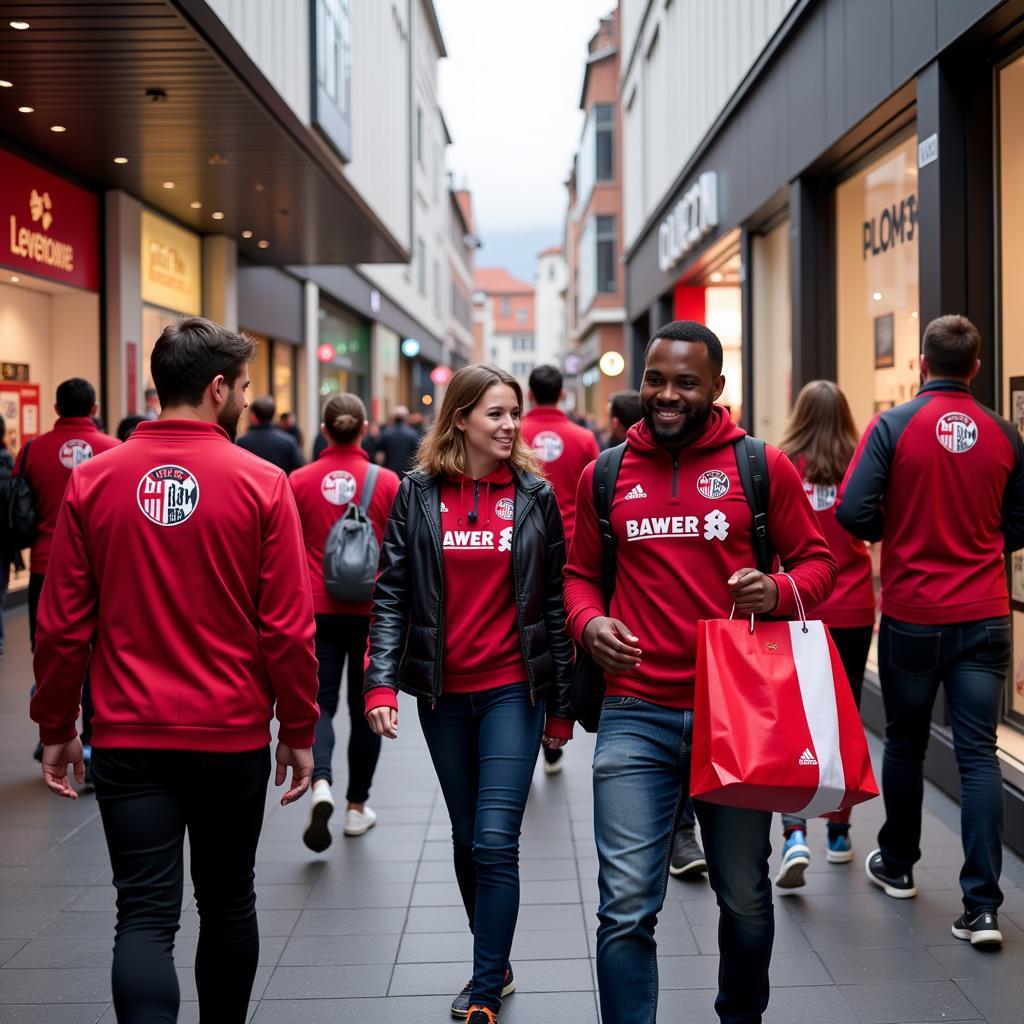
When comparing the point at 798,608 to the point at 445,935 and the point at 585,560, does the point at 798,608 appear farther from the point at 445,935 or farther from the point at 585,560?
the point at 445,935

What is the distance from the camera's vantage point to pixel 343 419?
249 inches

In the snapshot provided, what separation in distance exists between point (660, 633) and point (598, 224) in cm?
4180

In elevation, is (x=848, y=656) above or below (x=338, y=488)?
below

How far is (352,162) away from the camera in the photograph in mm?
21406

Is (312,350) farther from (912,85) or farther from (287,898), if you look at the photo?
(287,898)

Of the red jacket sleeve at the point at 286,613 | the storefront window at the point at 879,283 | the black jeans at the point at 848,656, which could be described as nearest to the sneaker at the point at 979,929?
the black jeans at the point at 848,656

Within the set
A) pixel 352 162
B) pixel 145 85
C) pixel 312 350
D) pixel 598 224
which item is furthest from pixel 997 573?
pixel 598 224

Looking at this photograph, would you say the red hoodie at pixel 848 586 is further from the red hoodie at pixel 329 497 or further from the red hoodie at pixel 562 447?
the red hoodie at pixel 562 447

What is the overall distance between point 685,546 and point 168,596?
131cm

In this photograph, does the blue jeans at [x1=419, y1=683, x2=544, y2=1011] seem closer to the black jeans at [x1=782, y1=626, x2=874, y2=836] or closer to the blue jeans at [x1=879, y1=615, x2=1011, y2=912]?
the blue jeans at [x1=879, y1=615, x2=1011, y2=912]

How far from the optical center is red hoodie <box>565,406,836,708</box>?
3.41 metres

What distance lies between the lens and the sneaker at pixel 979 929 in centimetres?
460

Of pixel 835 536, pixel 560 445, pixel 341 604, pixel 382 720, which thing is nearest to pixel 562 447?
pixel 560 445

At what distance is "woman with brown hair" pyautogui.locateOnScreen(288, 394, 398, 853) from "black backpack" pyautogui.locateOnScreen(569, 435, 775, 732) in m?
2.50
